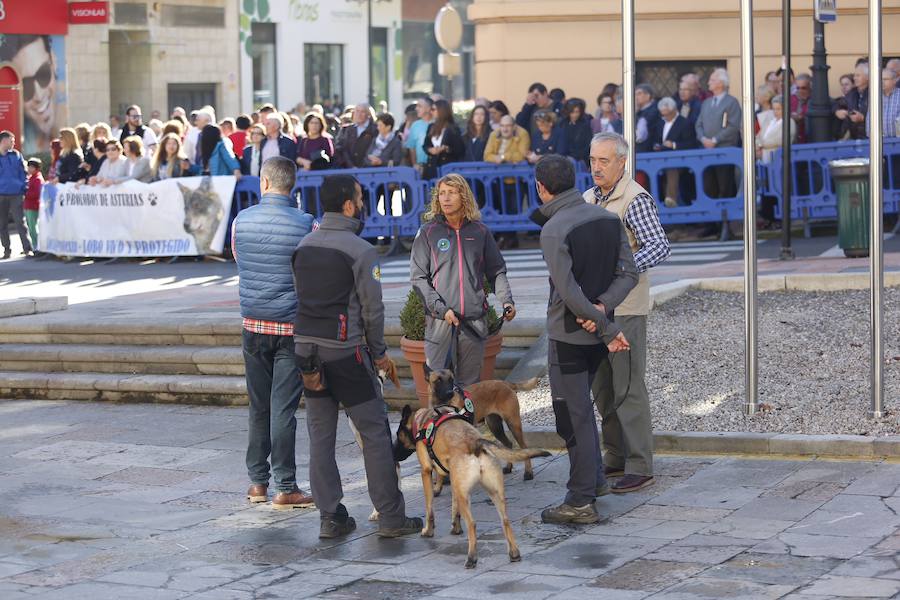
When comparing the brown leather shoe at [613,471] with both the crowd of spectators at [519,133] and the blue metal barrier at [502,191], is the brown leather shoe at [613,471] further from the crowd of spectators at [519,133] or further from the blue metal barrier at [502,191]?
the blue metal barrier at [502,191]

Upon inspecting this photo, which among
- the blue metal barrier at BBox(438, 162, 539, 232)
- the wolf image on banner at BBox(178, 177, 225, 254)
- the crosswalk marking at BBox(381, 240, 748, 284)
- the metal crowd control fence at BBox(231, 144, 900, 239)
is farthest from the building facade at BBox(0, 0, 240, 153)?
the crosswalk marking at BBox(381, 240, 748, 284)

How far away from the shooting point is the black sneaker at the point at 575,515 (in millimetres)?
7930

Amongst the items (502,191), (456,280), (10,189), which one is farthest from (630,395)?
(10,189)

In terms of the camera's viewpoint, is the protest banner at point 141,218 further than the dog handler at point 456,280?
Yes

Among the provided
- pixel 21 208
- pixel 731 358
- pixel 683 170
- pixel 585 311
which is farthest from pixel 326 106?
pixel 585 311

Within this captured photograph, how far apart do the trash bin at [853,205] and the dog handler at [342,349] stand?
29.4 feet

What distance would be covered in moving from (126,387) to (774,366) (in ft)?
17.4

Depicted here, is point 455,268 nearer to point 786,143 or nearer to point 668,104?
point 786,143

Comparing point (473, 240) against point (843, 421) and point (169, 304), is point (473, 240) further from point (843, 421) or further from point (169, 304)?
point (169, 304)

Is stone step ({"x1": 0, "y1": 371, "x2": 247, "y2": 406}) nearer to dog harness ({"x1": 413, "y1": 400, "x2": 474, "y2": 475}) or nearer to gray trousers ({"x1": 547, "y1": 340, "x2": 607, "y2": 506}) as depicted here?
dog harness ({"x1": 413, "y1": 400, "x2": 474, "y2": 475})

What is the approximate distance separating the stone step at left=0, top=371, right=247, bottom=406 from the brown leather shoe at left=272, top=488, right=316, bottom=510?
10.8 feet

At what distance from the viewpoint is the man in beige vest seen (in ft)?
27.7

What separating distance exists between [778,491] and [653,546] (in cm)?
120

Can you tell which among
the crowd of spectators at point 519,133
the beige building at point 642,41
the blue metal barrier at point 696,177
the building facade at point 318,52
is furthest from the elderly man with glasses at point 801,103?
the building facade at point 318,52
